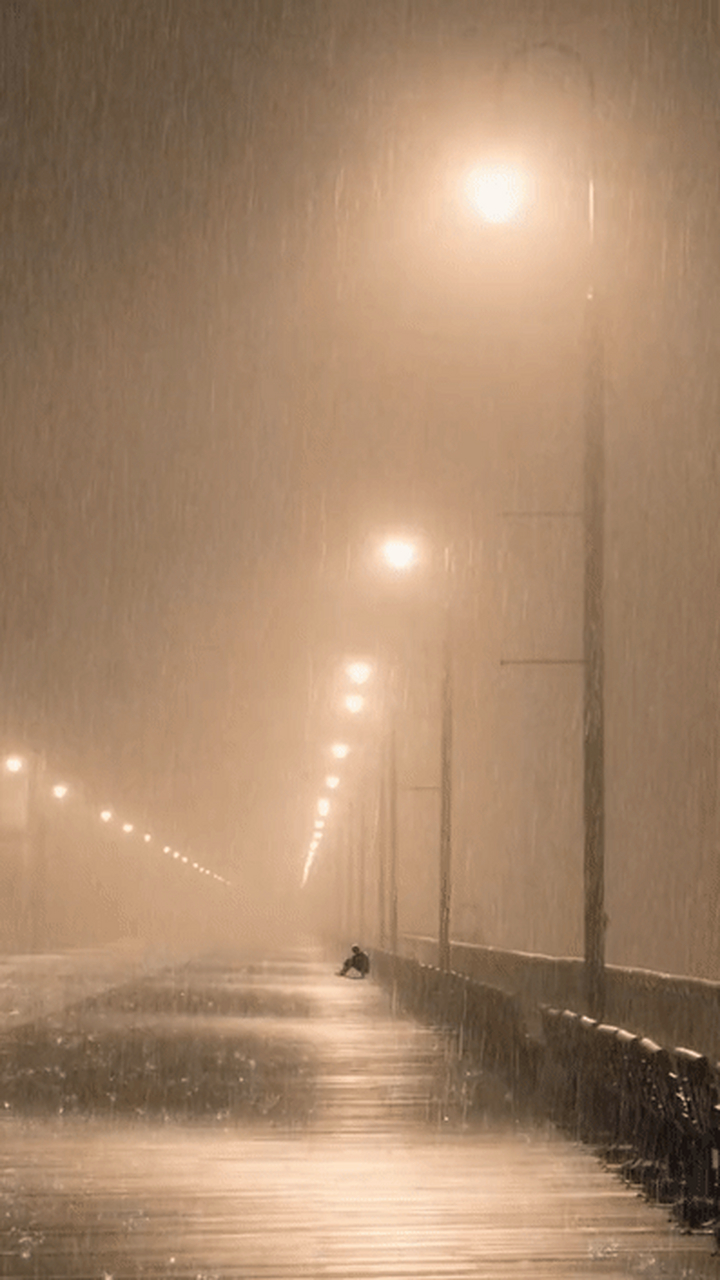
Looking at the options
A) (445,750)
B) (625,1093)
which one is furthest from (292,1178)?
(445,750)

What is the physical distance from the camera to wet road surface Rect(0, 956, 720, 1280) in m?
13.8

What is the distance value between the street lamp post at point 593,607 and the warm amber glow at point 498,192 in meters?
0.85

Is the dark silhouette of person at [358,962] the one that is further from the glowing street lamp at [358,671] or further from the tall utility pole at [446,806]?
the tall utility pole at [446,806]

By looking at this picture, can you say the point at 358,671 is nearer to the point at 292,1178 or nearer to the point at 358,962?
the point at 358,962

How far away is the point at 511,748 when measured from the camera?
3652 inches

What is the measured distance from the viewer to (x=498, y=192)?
81.9 feet

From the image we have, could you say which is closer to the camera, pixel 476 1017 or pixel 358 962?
pixel 476 1017

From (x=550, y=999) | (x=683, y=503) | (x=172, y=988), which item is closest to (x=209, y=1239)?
(x=550, y=999)

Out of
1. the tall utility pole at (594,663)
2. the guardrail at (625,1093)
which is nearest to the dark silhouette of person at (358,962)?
the guardrail at (625,1093)

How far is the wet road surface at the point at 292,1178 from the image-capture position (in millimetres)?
13844

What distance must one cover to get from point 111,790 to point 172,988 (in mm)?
134189

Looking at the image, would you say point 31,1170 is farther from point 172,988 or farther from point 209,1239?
point 172,988

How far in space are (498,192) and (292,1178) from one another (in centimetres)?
1099

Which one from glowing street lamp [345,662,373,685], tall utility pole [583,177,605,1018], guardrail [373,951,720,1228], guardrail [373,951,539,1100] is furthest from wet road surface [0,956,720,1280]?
glowing street lamp [345,662,373,685]
